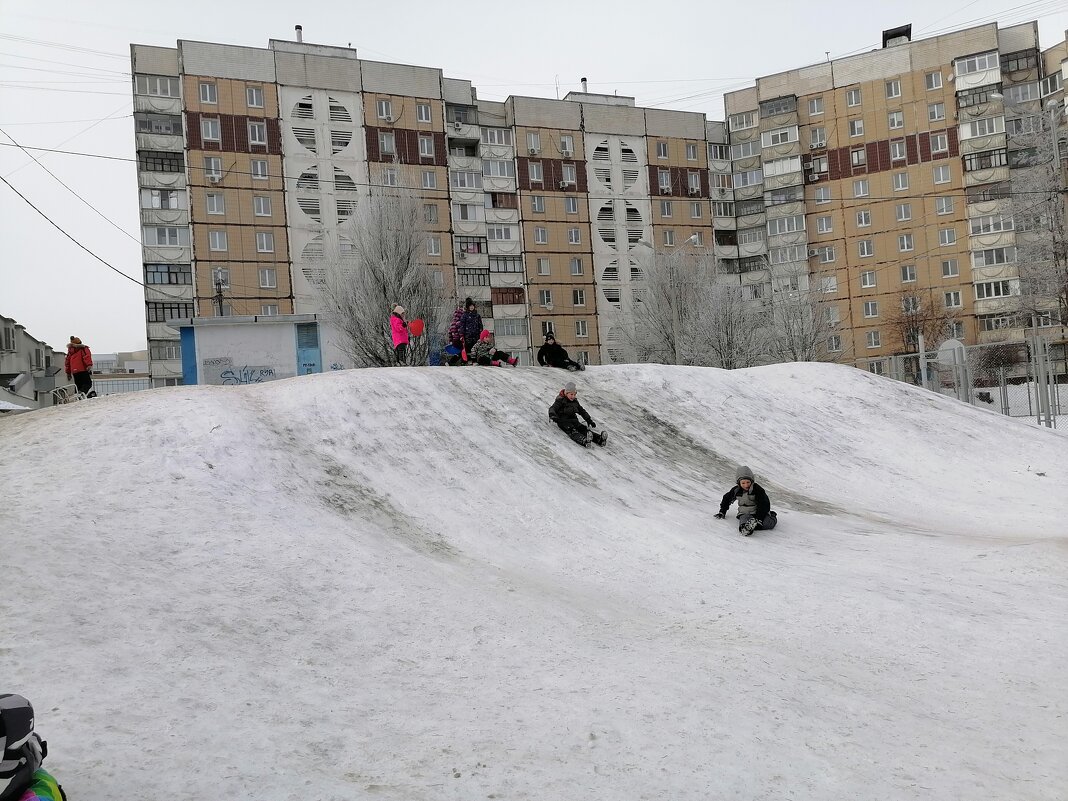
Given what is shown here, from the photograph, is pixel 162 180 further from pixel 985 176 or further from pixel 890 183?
pixel 985 176

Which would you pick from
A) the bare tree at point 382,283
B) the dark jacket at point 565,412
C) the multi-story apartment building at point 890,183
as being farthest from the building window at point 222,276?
the dark jacket at point 565,412

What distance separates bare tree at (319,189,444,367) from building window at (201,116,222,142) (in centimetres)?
1977

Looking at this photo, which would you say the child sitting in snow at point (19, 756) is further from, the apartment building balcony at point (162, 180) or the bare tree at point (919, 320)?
the bare tree at point (919, 320)

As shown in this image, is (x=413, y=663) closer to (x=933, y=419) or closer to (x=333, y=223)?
(x=933, y=419)

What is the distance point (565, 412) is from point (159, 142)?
1820 inches

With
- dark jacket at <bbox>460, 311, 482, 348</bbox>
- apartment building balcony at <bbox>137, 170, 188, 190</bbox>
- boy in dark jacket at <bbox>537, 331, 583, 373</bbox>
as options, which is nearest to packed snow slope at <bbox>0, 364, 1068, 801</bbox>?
dark jacket at <bbox>460, 311, 482, 348</bbox>

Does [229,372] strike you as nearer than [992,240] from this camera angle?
Yes

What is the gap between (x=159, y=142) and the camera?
5019cm

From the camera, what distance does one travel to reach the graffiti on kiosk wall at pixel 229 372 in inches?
968

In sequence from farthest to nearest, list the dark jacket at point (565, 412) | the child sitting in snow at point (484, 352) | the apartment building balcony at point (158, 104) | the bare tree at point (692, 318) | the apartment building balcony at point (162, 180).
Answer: the apartment building balcony at point (158, 104)
the apartment building balcony at point (162, 180)
the bare tree at point (692, 318)
the child sitting in snow at point (484, 352)
the dark jacket at point (565, 412)

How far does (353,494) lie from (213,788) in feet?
20.5

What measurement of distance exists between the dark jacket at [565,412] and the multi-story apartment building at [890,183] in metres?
43.5

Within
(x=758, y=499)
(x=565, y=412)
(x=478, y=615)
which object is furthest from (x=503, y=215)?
(x=478, y=615)

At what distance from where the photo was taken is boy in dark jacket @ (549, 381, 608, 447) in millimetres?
14164
